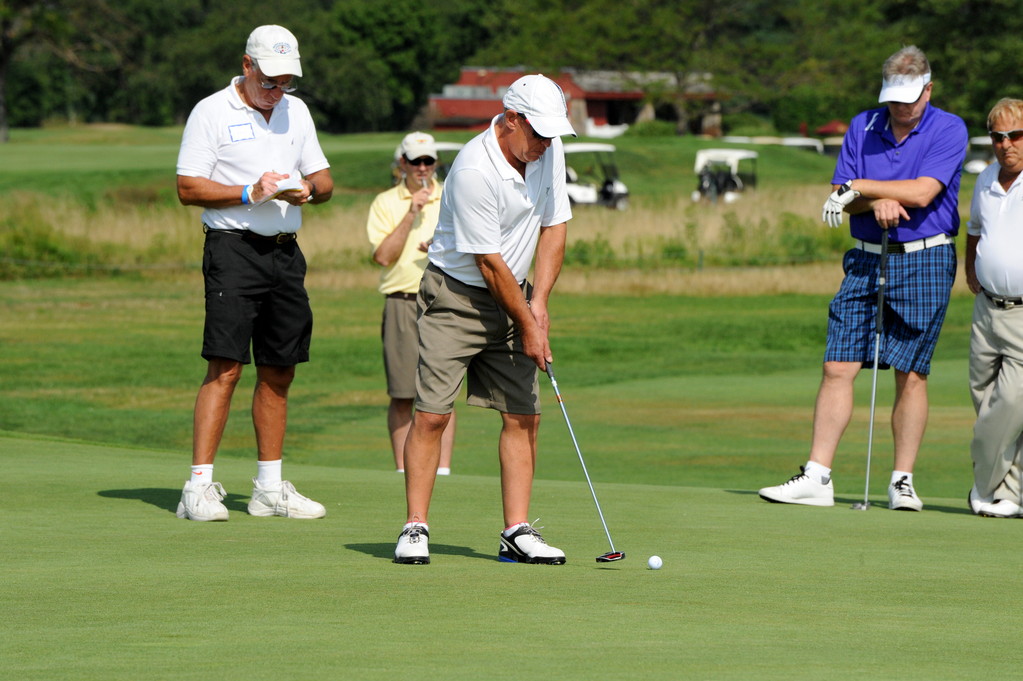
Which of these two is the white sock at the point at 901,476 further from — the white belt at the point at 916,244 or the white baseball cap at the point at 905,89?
the white baseball cap at the point at 905,89

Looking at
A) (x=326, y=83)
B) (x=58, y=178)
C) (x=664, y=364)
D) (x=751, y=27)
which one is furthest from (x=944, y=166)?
(x=751, y=27)

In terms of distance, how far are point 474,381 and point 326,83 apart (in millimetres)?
73161

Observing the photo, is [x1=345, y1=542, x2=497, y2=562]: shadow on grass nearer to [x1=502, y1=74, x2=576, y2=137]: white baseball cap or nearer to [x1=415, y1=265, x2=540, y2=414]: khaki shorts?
[x1=415, y1=265, x2=540, y2=414]: khaki shorts

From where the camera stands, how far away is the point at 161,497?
22.3 feet

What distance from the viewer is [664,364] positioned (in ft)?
54.4

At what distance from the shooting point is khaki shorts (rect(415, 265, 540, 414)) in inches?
202

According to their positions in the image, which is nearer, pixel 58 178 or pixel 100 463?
pixel 100 463

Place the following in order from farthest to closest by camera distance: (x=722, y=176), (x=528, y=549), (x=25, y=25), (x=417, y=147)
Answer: (x=25, y=25) < (x=722, y=176) < (x=417, y=147) < (x=528, y=549)

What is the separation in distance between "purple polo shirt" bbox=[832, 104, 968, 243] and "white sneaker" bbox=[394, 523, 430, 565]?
3200 millimetres

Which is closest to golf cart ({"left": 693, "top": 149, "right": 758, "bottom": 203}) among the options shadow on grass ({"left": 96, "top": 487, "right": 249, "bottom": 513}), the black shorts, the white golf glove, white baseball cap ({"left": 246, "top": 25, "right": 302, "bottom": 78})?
the white golf glove

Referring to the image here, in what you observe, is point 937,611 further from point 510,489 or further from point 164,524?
point 164,524

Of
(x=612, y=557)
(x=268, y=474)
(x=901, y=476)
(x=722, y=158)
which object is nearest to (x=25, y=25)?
(x=722, y=158)

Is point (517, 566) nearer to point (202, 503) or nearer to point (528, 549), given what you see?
point (528, 549)

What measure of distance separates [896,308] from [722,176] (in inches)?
1467
